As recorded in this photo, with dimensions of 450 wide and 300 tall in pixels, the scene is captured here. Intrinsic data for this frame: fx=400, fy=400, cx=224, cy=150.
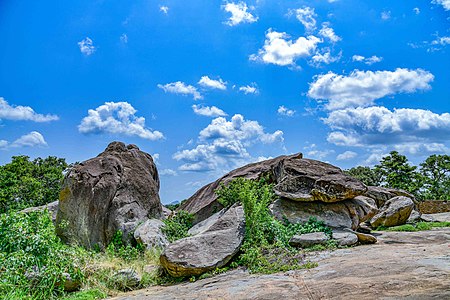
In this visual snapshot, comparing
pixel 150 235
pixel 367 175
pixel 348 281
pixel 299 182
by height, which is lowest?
pixel 348 281

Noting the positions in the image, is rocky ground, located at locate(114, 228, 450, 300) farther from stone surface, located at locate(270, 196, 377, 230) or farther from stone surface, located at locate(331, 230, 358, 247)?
stone surface, located at locate(270, 196, 377, 230)

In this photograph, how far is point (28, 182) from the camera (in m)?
19.8

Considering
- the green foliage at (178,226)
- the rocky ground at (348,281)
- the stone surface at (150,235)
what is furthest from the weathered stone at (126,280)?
the green foliage at (178,226)

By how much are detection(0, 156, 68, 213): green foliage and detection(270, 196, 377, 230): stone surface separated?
35.0ft

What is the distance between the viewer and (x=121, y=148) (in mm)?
15789

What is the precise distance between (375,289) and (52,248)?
640 cm

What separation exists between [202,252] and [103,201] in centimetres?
514

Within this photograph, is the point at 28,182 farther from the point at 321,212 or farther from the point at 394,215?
the point at 394,215

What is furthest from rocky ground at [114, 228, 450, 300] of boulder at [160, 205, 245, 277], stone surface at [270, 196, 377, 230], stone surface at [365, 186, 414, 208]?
stone surface at [365, 186, 414, 208]

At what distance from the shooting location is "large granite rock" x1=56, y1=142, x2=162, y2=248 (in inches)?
492

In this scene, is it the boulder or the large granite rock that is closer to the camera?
the boulder

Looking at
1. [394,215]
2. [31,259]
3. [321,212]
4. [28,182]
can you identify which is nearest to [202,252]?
[31,259]

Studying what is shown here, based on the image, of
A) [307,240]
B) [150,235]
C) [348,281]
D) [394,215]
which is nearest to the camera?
[348,281]

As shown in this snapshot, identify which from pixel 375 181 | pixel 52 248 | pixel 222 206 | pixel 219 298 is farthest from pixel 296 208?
pixel 375 181
